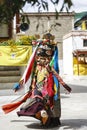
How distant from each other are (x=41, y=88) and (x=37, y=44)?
3.00ft

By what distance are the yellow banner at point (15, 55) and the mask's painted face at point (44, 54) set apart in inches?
408

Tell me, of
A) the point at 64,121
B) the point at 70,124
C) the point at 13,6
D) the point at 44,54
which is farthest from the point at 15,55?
the point at 13,6

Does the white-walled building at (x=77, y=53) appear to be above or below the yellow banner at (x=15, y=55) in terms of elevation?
below

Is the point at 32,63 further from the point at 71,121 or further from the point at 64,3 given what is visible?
the point at 64,3

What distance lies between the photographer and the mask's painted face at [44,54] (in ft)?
33.8

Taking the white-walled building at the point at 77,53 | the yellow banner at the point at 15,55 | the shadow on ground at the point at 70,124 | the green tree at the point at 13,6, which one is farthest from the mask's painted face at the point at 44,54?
the white-walled building at the point at 77,53

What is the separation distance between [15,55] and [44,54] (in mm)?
10760

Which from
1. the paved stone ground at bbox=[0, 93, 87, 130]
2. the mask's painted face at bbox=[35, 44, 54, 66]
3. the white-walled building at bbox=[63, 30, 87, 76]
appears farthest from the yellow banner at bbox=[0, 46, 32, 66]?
the white-walled building at bbox=[63, 30, 87, 76]

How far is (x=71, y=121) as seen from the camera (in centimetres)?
1134

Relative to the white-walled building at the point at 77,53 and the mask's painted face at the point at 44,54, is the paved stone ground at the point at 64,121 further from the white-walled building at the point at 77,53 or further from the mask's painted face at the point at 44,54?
the white-walled building at the point at 77,53

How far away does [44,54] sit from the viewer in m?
10.4

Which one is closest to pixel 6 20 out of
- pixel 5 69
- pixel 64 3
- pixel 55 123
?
pixel 64 3

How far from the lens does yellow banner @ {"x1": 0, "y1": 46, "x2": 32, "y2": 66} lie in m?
20.9

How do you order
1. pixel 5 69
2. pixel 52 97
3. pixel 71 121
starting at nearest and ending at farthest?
pixel 52 97, pixel 71 121, pixel 5 69
